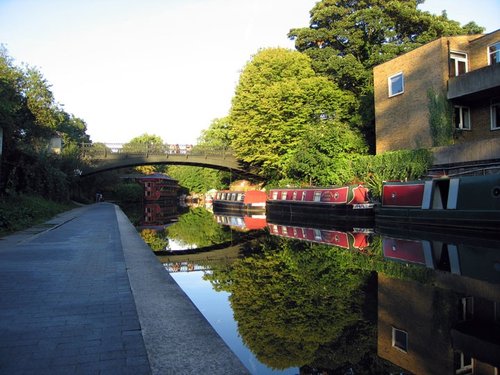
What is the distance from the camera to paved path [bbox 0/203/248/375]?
113 inches

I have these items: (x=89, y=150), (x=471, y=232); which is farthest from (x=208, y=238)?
(x=89, y=150)

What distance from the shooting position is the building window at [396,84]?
22.0m

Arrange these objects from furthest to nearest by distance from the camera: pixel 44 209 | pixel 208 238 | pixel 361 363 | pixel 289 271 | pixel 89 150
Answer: pixel 89 150 → pixel 44 209 → pixel 208 238 → pixel 289 271 → pixel 361 363

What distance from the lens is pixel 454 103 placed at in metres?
20.0

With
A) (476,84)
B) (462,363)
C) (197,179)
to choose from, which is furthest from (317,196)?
(197,179)

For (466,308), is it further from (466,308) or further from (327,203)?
(327,203)

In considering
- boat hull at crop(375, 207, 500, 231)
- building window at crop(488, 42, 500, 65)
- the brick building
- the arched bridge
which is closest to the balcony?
the brick building

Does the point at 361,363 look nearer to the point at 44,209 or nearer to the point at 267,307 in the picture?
the point at 267,307

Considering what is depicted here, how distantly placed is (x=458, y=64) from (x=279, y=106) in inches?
447

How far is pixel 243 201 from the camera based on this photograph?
31047 mm

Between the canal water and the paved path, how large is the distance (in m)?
0.56

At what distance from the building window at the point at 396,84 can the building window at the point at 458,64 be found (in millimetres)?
2458

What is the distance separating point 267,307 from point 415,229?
36.7ft

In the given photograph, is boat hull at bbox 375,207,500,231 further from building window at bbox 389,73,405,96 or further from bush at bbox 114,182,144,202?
bush at bbox 114,182,144,202
